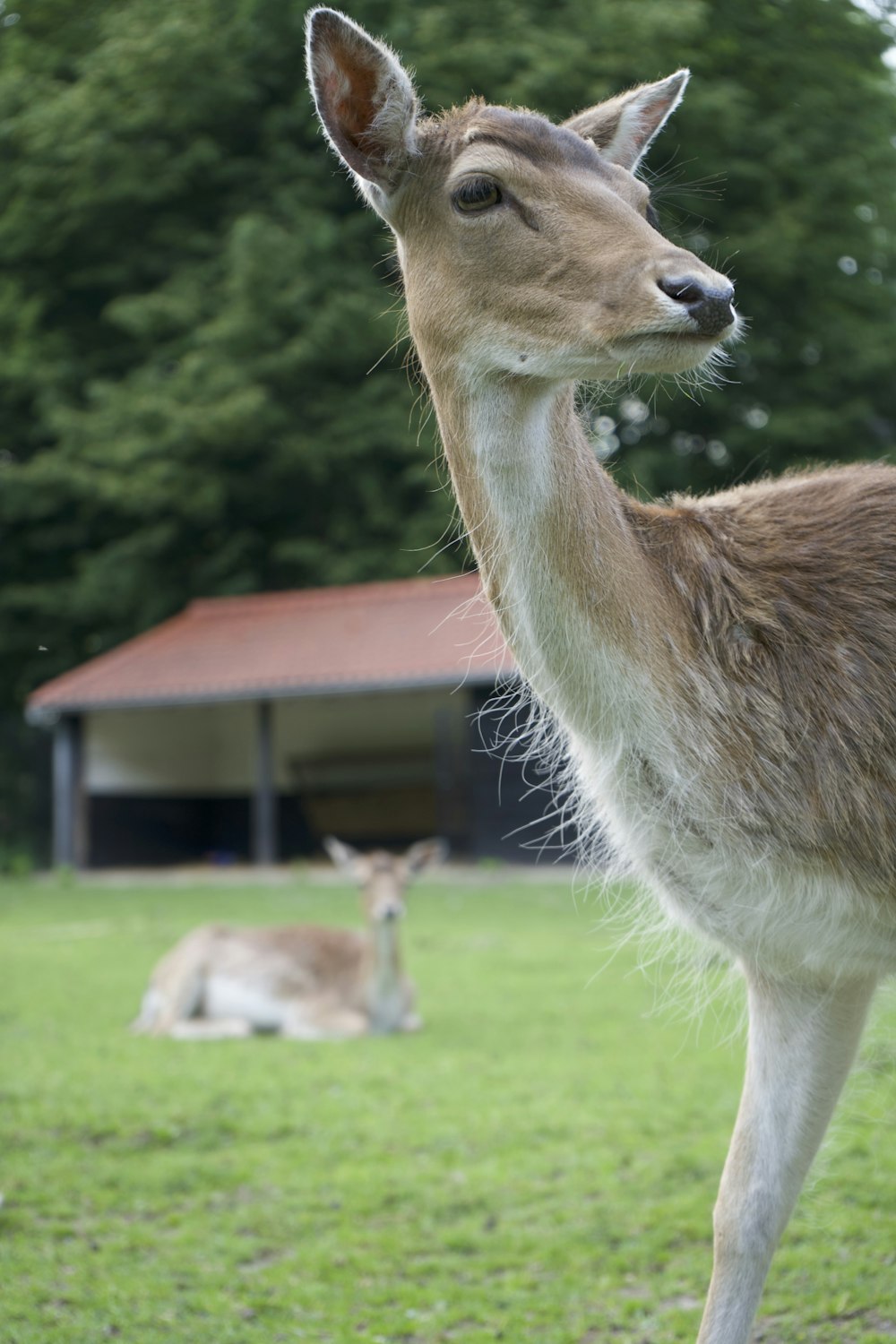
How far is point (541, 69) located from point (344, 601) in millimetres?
8481

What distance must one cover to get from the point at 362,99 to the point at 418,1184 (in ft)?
13.3

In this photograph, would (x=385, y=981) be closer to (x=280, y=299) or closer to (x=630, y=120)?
(x=630, y=120)

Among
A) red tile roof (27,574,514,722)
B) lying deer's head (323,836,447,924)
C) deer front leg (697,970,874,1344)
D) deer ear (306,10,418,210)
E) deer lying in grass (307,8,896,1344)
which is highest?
deer ear (306,10,418,210)

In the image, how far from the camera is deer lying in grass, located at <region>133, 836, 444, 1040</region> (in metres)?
9.35

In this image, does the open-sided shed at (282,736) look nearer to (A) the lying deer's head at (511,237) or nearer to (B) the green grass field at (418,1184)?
(B) the green grass field at (418,1184)

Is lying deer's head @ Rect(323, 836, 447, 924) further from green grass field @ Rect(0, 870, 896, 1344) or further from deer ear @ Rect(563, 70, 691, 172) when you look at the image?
deer ear @ Rect(563, 70, 691, 172)

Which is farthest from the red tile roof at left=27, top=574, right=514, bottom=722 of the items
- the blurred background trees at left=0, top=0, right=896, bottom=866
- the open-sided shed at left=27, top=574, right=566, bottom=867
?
the blurred background trees at left=0, top=0, right=896, bottom=866

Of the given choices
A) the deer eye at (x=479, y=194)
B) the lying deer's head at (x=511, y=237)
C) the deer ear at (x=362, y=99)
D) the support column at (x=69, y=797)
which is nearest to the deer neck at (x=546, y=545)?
the lying deer's head at (x=511, y=237)

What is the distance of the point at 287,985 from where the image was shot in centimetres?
965

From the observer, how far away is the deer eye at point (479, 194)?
3.18 m

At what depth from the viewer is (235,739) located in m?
26.3

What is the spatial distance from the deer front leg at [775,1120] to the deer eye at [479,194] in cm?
186

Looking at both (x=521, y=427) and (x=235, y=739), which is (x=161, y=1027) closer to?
(x=521, y=427)

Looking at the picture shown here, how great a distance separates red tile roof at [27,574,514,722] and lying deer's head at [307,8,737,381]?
15.4m
